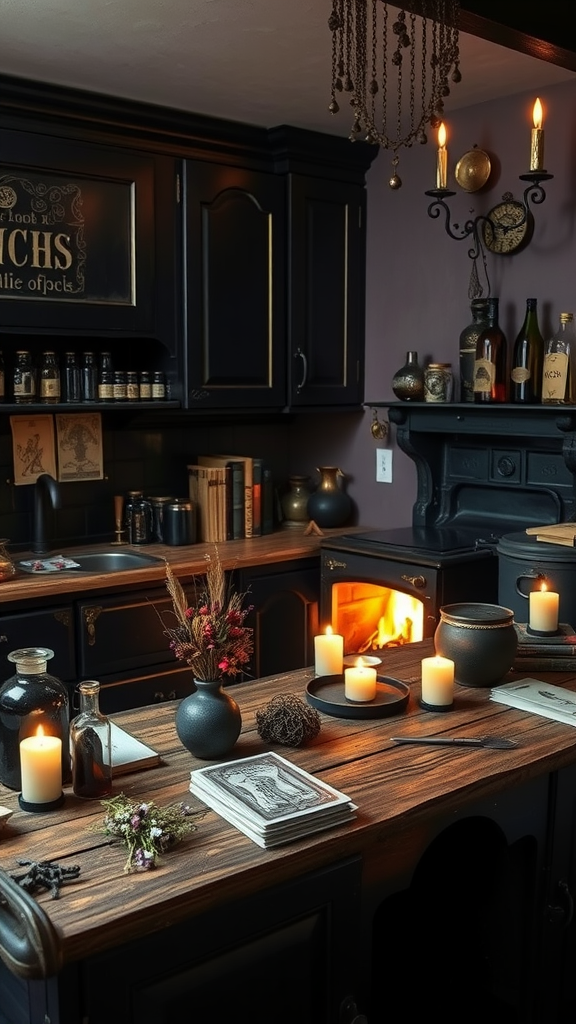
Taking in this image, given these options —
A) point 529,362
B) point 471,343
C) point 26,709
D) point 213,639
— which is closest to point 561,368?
point 529,362

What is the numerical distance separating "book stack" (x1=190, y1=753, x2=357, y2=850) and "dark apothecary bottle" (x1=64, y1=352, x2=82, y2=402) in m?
2.05

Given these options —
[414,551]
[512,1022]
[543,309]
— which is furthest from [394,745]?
[543,309]

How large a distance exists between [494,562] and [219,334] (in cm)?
131

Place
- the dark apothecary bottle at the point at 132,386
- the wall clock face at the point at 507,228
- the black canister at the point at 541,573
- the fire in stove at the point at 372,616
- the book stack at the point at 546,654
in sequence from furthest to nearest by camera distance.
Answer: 1. the fire in stove at the point at 372,616
2. the dark apothecary bottle at the point at 132,386
3. the wall clock face at the point at 507,228
4. the black canister at the point at 541,573
5. the book stack at the point at 546,654

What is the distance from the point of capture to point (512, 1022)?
1972mm

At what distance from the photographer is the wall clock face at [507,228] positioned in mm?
3398

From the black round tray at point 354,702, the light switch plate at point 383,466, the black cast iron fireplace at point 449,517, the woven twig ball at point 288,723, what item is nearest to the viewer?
the woven twig ball at point 288,723

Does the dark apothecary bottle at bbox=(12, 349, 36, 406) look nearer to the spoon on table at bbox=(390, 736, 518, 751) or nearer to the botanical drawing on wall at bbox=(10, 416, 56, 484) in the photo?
the botanical drawing on wall at bbox=(10, 416, 56, 484)

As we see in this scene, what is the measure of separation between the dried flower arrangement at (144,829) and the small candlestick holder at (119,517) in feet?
7.57

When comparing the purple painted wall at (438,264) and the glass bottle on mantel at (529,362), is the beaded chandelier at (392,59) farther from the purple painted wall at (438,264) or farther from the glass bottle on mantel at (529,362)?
the glass bottle on mantel at (529,362)

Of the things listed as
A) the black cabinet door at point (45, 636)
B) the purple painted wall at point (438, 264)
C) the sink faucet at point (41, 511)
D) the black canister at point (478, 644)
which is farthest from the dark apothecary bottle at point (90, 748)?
the purple painted wall at point (438, 264)

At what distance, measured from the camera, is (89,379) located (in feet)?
11.4

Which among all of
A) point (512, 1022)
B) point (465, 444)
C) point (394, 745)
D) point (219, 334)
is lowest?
point (512, 1022)

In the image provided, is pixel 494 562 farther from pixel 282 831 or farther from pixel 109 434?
pixel 282 831
